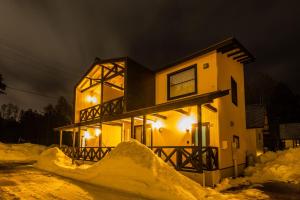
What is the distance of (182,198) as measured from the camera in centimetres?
635

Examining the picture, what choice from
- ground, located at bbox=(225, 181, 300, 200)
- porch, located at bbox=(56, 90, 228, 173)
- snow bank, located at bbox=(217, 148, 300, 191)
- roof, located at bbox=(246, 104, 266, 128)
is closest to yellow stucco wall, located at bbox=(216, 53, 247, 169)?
porch, located at bbox=(56, 90, 228, 173)

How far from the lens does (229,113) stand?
41.0ft

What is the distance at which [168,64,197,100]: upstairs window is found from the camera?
13016 mm

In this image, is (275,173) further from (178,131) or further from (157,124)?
(157,124)

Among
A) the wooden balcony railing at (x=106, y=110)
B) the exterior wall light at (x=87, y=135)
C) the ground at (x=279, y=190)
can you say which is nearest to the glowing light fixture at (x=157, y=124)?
the wooden balcony railing at (x=106, y=110)

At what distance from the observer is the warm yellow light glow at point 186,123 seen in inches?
485

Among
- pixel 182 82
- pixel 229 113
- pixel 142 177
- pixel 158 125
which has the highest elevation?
pixel 182 82

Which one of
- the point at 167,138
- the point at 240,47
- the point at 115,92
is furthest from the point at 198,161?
the point at 115,92

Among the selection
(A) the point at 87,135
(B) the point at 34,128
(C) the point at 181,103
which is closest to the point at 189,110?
(C) the point at 181,103

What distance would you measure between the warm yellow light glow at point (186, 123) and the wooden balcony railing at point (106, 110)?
14.9 feet

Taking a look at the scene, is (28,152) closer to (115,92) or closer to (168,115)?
(115,92)

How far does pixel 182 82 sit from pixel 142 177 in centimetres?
752

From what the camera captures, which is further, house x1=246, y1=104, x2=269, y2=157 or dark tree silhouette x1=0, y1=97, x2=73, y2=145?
dark tree silhouette x1=0, y1=97, x2=73, y2=145

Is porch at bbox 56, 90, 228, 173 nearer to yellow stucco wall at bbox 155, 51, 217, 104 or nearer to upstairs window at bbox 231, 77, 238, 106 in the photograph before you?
yellow stucco wall at bbox 155, 51, 217, 104
